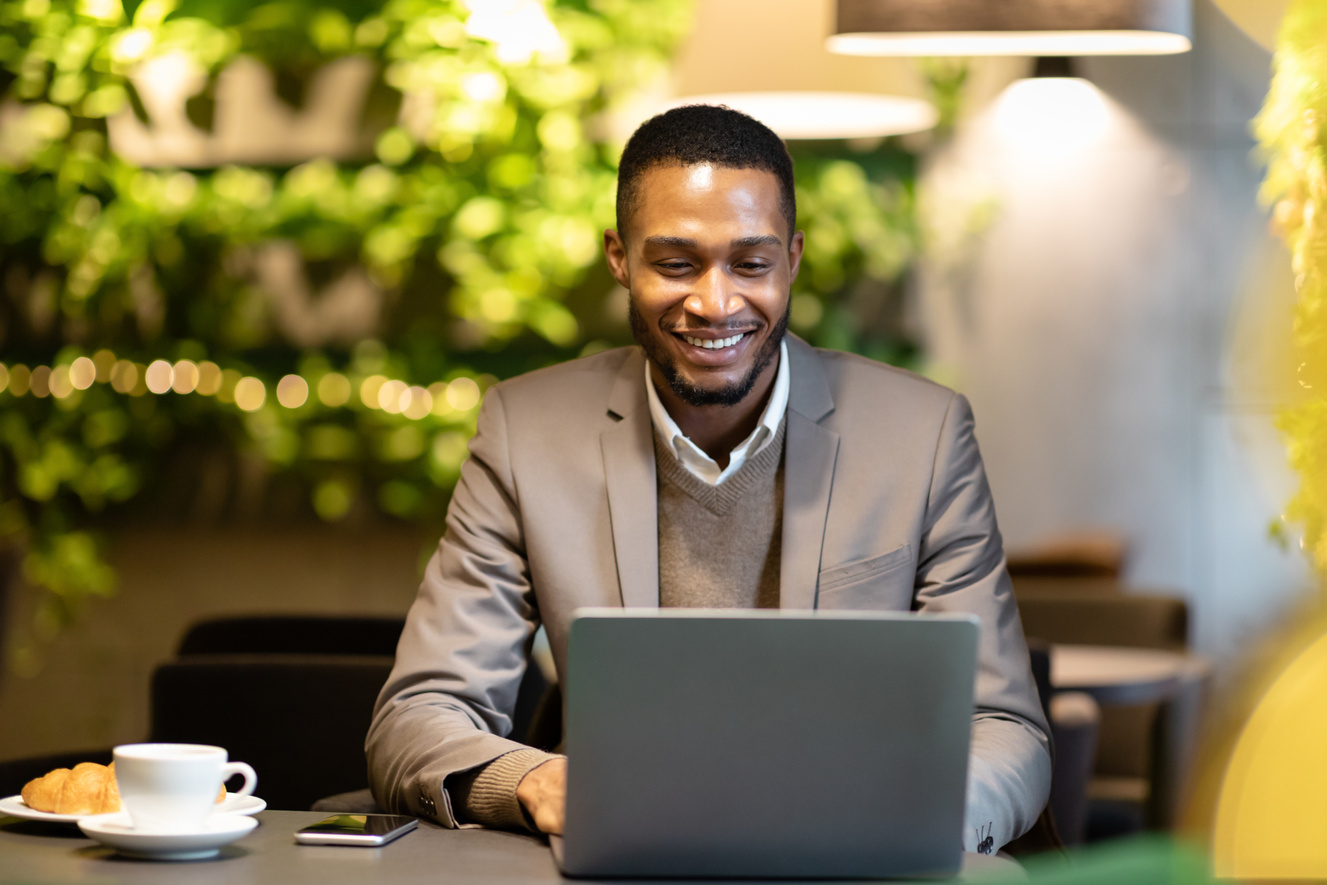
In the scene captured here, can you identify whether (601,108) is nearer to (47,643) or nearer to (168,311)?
(168,311)

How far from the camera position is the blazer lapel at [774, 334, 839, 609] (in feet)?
5.79

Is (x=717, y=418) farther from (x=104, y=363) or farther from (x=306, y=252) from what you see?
(x=104, y=363)

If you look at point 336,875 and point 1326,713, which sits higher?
point 1326,713

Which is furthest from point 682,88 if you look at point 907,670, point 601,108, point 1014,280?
point 907,670

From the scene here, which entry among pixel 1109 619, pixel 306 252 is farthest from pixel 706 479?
pixel 306 252

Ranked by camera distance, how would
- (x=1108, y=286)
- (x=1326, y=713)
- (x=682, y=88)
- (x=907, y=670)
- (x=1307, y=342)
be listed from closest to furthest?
(x=1326, y=713)
(x=907, y=670)
(x=1307, y=342)
(x=682, y=88)
(x=1108, y=286)

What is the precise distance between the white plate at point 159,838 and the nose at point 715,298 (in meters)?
0.85

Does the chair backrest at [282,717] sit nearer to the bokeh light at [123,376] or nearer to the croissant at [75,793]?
the croissant at [75,793]

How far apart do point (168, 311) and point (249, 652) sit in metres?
1.62

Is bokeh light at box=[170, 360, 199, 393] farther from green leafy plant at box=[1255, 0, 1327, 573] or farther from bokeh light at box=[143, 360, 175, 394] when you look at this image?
green leafy plant at box=[1255, 0, 1327, 573]

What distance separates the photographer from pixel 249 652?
2.56m

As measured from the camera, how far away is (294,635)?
254 cm

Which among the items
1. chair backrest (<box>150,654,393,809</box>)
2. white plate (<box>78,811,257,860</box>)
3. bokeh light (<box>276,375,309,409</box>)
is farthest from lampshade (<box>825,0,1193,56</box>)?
bokeh light (<box>276,375,309,409</box>)

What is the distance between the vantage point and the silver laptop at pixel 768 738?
1.08 metres
